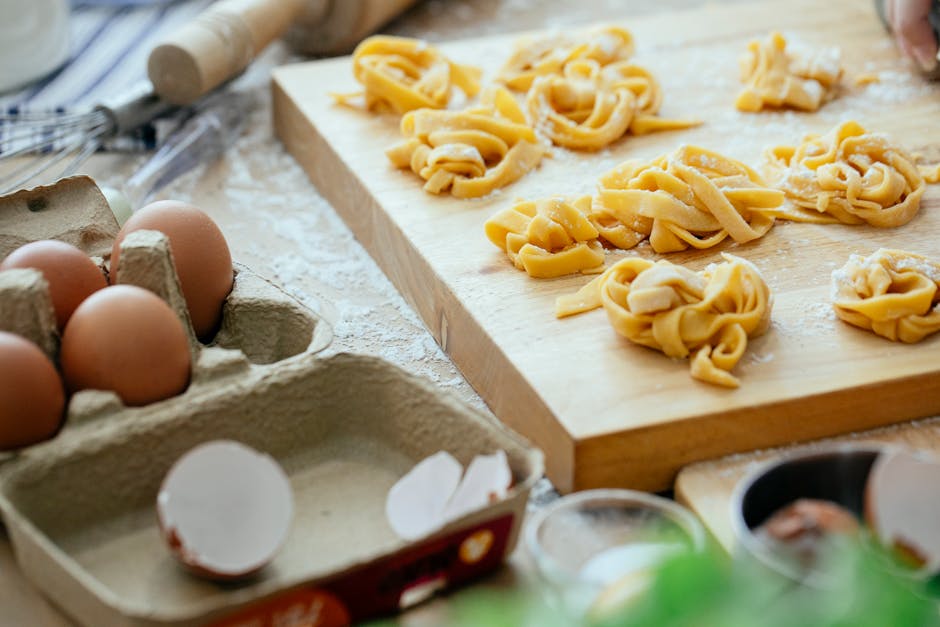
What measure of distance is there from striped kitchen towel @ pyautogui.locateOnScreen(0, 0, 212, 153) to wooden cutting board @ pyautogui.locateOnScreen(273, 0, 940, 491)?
37 centimetres

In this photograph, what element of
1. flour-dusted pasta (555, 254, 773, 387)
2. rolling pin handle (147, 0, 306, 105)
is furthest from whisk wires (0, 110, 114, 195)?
flour-dusted pasta (555, 254, 773, 387)

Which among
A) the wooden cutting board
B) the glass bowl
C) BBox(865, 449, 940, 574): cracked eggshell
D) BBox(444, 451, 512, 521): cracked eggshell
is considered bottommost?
the wooden cutting board

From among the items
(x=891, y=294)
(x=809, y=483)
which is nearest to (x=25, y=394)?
(x=809, y=483)

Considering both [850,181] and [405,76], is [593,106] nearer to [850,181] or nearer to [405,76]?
[405,76]

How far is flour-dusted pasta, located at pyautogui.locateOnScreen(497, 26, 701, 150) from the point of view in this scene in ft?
5.74

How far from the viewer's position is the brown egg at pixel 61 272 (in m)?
1.13

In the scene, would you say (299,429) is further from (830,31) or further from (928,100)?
(830,31)

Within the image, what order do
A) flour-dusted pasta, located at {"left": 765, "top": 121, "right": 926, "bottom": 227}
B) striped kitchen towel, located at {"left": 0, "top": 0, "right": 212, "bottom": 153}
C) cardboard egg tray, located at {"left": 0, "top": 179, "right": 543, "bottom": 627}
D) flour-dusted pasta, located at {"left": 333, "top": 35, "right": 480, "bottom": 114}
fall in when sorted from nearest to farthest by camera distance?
cardboard egg tray, located at {"left": 0, "top": 179, "right": 543, "bottom": 627}
flour-dusted pasta, located at {"left": 765, "top": 121, "right": 926, "bottom": 227}
flour-dusted pasta, located at {"left": 333, "top": 35, "right": 480, "bottom": 114}
striped kitchen towel, located at {"left": 0, "top": 0, "right": 212, "bottom": 153}

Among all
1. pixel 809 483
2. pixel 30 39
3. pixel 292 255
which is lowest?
pixel 292 255

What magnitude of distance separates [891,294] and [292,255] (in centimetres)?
83

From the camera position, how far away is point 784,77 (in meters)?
1.85

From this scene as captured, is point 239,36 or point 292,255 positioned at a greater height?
point 239,36

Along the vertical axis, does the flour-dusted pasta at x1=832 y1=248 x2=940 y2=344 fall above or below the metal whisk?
above

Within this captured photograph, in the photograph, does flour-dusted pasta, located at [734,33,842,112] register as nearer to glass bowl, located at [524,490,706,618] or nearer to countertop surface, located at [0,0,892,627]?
countertop surface, located at [0,0,892,627]
